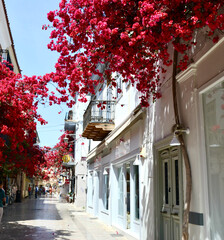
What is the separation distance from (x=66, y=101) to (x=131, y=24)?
128 inches

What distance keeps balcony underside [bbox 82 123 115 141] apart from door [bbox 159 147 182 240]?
6.68 meters

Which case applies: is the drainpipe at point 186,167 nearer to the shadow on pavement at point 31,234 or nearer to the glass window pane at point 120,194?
the shadow on pavement at point 31,234

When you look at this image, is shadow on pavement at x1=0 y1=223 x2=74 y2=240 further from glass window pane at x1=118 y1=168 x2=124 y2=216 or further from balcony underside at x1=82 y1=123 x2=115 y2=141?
balcony underside at x1=82 y1=123 x2=115 y2=141

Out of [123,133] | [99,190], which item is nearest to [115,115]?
[123,133]

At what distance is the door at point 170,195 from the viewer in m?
6.75

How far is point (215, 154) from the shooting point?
5184mm

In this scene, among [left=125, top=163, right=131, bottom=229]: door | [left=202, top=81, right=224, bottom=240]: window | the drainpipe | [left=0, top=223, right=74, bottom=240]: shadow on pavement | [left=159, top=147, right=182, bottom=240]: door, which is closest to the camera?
[left=202, top=81, right=224, bottom=240]: window

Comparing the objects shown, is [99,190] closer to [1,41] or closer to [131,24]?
[1,41]

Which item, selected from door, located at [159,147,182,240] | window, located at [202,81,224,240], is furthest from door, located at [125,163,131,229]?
window, located at [202,81,224,240]

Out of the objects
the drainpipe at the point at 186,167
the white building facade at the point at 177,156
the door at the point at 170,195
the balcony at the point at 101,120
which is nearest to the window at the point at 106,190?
the balcony at the point at 101,120

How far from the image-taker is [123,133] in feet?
39.1

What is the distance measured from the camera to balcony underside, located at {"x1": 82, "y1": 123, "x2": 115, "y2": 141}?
14477 mm

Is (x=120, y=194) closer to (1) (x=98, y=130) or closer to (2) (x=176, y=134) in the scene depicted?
(1) (x=98, y=130)

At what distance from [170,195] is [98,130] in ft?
27.4
